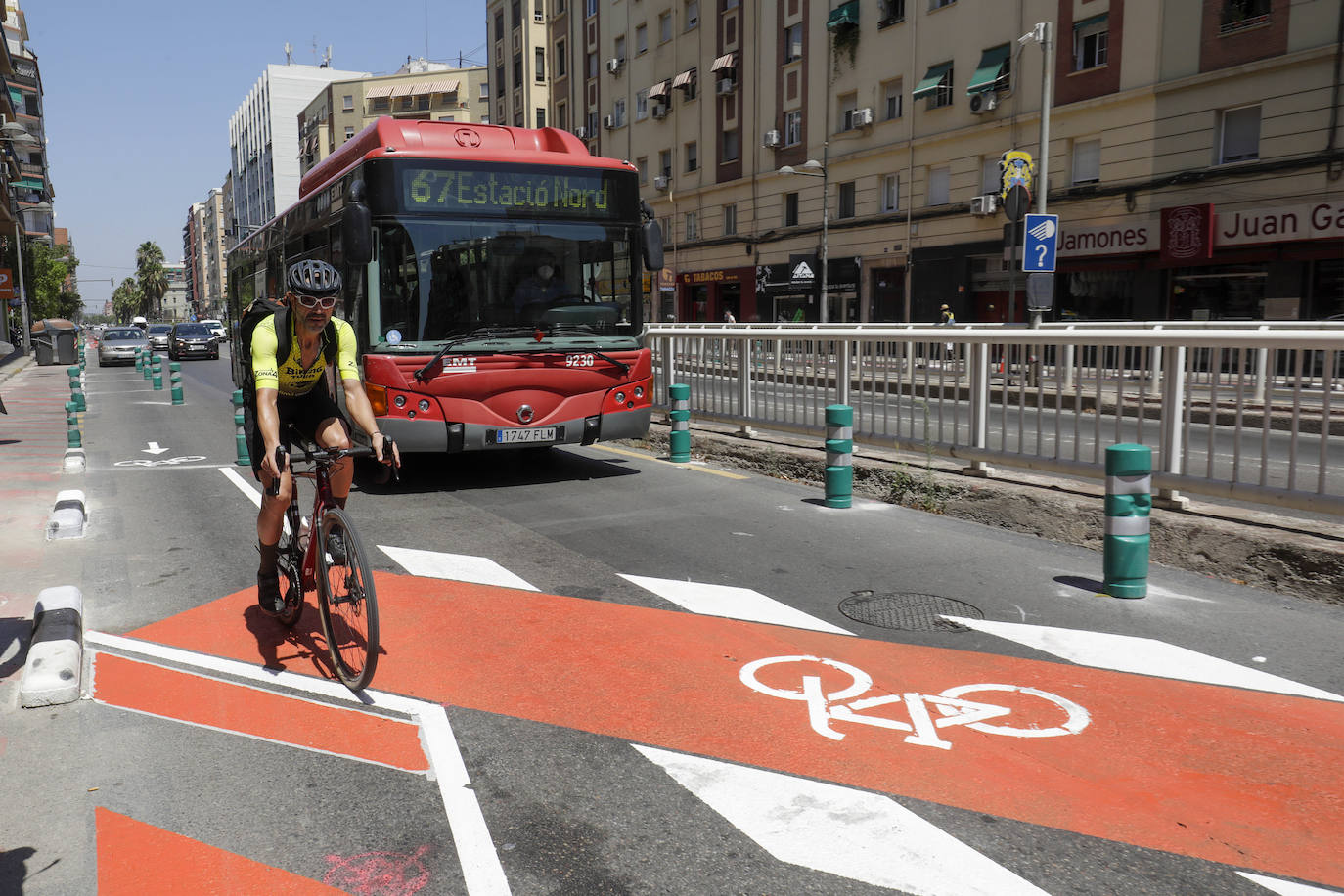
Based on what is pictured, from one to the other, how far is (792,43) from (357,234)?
31122mm

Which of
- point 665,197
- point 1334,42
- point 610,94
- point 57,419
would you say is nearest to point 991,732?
point 57,419

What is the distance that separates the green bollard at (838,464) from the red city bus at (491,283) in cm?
240

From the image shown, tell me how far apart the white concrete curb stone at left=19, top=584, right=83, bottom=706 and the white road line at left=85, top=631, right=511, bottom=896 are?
18 cm

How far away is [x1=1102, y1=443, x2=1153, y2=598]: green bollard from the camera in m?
6.08

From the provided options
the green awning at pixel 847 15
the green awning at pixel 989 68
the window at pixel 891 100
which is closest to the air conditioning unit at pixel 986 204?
the green awning at pixel 989 68

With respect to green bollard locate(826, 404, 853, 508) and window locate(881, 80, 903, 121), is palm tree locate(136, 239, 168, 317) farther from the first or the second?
green bollard locate(826, 404, 853, 508)

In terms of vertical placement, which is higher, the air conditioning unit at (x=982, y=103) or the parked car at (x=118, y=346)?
the air conditioning unit at (x=982, y=103)

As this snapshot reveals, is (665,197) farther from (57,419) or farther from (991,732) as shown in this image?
(991,732)

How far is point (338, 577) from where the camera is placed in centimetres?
465

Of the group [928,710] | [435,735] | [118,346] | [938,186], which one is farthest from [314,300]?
[118,346]

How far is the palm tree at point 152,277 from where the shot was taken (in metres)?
166

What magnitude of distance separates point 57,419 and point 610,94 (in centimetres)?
3571

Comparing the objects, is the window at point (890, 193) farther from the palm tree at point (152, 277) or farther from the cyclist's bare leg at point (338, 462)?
the palm tree at point (152, 277)

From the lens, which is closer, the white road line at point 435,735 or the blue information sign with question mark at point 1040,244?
the white road line at point 435,735
